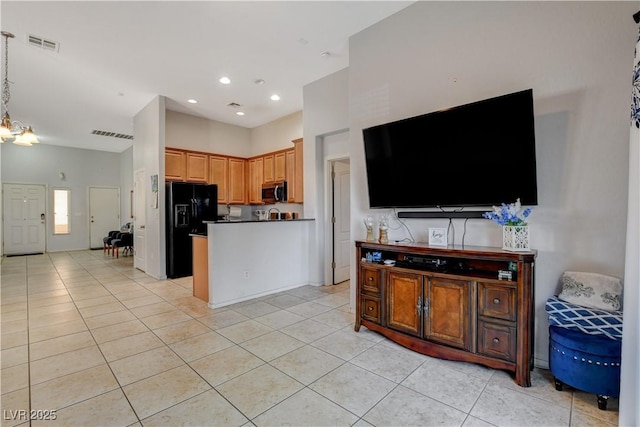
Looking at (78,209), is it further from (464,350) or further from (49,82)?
(464,350)

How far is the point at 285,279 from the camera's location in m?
4.77

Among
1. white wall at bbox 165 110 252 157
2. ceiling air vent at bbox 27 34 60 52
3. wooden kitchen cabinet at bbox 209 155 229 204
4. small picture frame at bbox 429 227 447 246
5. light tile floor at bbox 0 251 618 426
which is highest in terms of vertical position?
ceiling air vent at bbox 27 34 60 52

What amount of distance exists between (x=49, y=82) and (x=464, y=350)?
7069 mm

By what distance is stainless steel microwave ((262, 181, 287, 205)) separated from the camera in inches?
241

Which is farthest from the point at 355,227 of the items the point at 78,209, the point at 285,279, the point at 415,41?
the point at 78,209

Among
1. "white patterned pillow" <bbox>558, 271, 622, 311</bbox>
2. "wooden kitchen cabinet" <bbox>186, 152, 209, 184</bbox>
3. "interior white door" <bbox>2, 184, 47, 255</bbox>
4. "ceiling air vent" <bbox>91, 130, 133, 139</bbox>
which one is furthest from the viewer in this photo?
"interior white door" <bbox>2, 184, 47, 255</bbox>

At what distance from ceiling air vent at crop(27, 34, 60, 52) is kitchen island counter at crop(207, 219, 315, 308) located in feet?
9.94

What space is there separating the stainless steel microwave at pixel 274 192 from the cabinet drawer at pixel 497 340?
4469 millimetres

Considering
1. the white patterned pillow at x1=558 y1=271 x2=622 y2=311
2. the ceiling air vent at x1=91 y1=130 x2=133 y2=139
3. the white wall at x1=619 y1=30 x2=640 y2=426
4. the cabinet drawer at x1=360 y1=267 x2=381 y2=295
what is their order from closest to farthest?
the white wall at x1=619 y1=30 x2=640 y2=426, the white patterned pillow at x1=558 y1=271 x2=622 y2=311, the cabinet drawer at x1=360 y1=267 x2=381 y2=295, the ceiling air vent at x1=91 y1=130 x2=133 y2=139

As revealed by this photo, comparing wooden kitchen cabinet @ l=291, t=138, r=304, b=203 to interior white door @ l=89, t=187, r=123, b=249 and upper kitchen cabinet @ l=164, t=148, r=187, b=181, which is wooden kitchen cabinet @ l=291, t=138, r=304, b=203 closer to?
upper kitchen cabinet @ l=164, t=148, r=187, b=181

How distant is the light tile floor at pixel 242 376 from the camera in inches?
72.6

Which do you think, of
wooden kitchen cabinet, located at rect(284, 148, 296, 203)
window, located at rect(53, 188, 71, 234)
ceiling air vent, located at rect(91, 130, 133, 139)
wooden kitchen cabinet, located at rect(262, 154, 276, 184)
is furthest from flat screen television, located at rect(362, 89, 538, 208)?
window, located at rect(53, 188, 71, 234)

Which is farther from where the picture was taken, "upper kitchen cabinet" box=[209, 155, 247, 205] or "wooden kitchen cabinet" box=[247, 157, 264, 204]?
"wooden kitchen cabinet" box=[247, 157, 264, 204]

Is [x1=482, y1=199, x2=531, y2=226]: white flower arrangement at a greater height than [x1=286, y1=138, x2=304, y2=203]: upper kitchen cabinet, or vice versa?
[x1=286, y1=138, x2=304, y2=203]: upper kitchen cabinet
